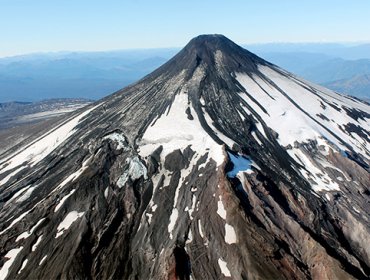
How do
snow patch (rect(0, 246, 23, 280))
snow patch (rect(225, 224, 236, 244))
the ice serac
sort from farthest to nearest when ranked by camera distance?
snow patch (rect(0, 246, 23, 280)) < snow patch (rect(225, 224, 236, 244)) < the ice serac

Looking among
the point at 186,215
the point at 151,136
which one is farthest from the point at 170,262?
the point at 151,136

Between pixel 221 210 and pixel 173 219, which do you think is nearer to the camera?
pixel 221 210

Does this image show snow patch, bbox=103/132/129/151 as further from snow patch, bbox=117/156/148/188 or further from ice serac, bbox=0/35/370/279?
snow patch, bbox=117/156/148/188

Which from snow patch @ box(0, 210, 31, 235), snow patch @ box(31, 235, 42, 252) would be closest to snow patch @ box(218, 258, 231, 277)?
snow patch @ box(31, 235, 42, 252)

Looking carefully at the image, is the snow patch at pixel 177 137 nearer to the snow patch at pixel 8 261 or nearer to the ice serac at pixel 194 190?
the ice serac at pixel 194 190

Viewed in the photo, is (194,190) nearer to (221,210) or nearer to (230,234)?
(221,210)

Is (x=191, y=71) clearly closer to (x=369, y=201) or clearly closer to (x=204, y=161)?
(x=204, y=161)

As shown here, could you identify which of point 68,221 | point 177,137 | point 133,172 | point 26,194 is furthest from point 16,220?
point 177,137

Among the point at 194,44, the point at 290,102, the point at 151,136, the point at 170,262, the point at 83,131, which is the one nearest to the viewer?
the point at 170,262

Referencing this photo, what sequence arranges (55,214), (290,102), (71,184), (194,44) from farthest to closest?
(194,44) → (290,102) → (71,184) → (55,214)
